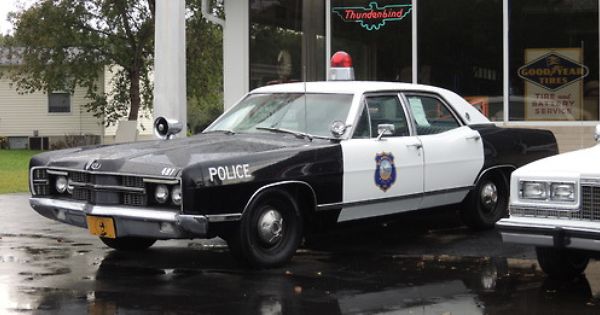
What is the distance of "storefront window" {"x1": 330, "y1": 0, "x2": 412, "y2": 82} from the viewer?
1405 cm

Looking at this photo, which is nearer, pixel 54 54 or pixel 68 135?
pixel 54 54

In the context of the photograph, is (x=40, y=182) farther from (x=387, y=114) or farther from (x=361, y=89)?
(x=387, y=114)

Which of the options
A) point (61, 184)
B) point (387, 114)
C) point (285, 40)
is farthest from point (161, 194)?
point (285, 40)

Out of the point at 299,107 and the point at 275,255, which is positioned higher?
the point at 299,107

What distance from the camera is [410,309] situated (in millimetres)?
6023

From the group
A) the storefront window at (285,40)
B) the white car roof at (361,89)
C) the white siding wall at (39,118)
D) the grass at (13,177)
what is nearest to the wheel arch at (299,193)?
the white car roof at (361,89)

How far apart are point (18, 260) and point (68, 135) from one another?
33.2 meters

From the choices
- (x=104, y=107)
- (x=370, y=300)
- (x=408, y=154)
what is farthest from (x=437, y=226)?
(x=104, y=107)

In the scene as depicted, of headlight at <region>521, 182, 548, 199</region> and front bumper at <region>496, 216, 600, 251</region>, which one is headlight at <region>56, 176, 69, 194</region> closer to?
front bumper at <region>496, 216, 600, 251</region>

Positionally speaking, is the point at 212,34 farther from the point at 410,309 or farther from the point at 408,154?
the point at 410,309

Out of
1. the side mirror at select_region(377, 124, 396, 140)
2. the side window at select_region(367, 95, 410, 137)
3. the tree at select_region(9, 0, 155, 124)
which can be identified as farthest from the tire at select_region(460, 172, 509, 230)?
the tree at select_region(9, 0, 155, 124)

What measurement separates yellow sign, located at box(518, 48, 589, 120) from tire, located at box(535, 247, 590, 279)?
620 centimetres

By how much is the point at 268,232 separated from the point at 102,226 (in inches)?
52.0

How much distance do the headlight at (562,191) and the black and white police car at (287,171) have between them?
1945mm
